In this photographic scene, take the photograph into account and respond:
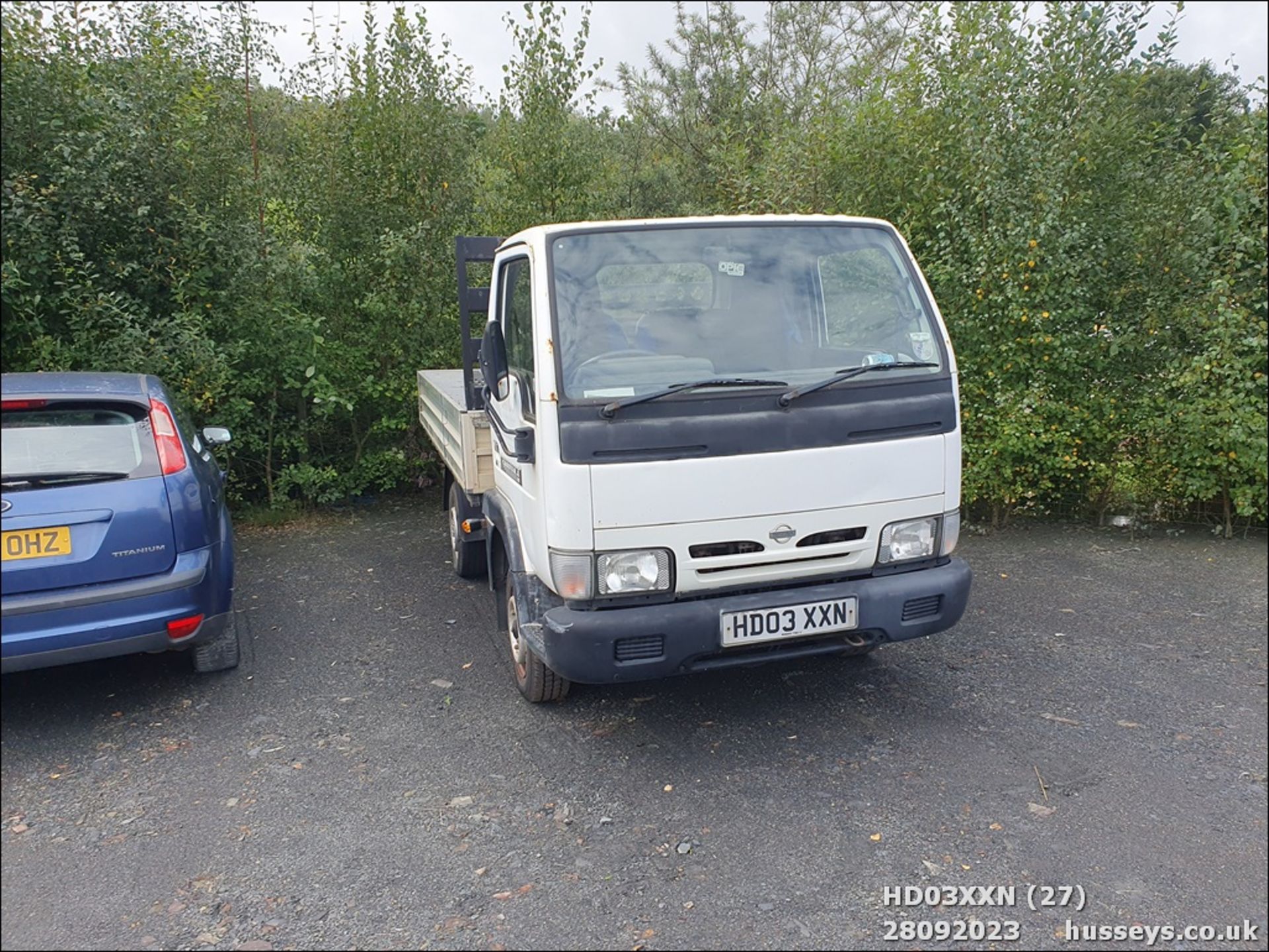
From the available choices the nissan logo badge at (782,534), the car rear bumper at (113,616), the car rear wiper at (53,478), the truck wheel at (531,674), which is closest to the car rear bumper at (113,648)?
the car rear bumper at (113,616)

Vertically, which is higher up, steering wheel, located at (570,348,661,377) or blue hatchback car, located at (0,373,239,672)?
steering wheel, located at (570,348,661,377)

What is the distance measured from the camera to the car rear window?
3.16 metres

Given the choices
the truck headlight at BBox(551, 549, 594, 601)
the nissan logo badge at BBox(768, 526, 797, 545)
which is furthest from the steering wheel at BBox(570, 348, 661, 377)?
the nissan logo badge at BBox(768, 526, 797, 545)

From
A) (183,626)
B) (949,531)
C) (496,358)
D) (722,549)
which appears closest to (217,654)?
(183,626)

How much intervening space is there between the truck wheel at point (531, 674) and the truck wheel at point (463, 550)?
1720 millimetres

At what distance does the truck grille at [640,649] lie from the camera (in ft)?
11.5

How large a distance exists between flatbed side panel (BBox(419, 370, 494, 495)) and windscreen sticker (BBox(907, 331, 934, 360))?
229 cm

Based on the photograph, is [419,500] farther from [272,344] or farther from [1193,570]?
[1193,570]

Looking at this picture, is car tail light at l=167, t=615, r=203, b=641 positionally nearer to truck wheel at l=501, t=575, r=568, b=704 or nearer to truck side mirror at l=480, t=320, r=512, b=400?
truck wheel at l=501, t=575, r=568, b=704

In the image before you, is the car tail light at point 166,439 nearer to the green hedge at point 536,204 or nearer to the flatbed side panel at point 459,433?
the flatbed side panel at point 459,433

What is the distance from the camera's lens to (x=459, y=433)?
5586 millimetres

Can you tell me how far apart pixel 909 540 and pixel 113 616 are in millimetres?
3294

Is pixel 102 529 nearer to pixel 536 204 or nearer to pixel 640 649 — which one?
pixel 640 649

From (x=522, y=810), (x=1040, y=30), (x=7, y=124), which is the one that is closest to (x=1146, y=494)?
(x=522, y=810)
